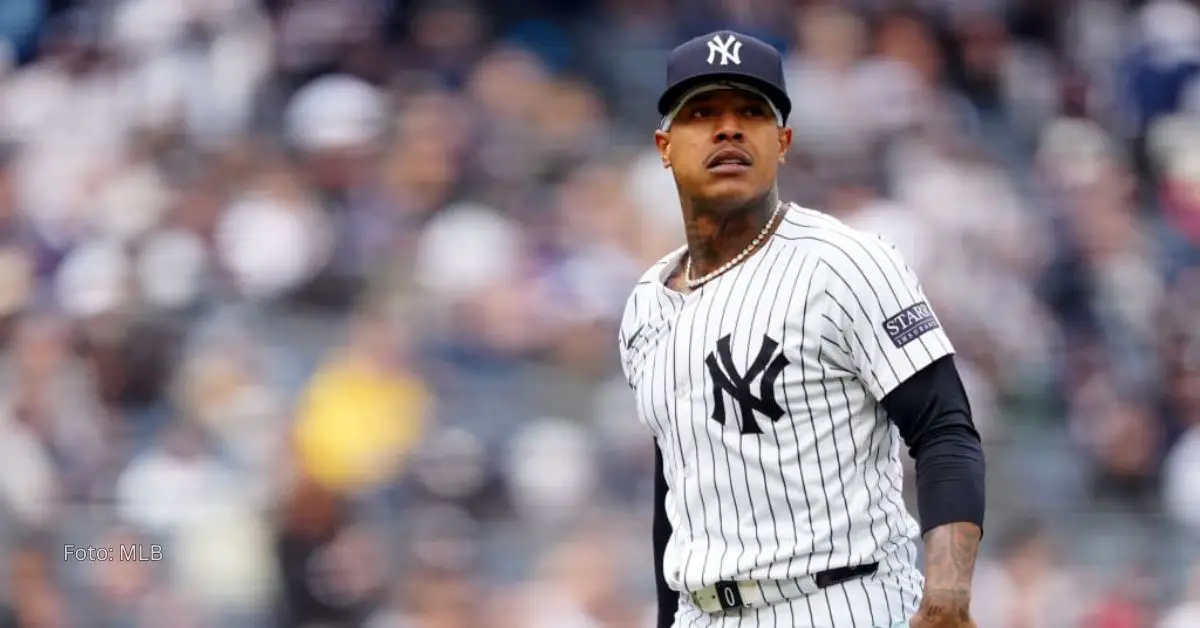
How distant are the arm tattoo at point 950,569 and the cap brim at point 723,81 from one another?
37.9 inches

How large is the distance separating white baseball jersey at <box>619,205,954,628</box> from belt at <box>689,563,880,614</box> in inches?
0.8

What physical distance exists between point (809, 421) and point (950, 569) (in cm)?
42

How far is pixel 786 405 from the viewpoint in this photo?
3.63m

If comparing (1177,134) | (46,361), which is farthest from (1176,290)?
(46,361)

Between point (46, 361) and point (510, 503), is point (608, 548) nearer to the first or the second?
point (510, 503)

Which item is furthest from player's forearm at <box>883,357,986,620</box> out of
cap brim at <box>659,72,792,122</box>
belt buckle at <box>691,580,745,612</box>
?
cap brim at <box>659,72,792,122</box>

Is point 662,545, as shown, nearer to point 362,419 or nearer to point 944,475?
point 944,475

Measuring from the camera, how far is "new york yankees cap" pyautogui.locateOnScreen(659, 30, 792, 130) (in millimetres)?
3740

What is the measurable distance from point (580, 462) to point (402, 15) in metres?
4.15

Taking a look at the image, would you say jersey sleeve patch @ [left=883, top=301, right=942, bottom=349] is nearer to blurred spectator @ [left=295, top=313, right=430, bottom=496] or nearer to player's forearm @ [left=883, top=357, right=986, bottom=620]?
player's forearm @ [left=883, top=357, right=986, bottom=620]

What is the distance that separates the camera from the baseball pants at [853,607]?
3605 mm

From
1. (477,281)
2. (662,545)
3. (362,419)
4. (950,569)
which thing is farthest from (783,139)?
(477,281)

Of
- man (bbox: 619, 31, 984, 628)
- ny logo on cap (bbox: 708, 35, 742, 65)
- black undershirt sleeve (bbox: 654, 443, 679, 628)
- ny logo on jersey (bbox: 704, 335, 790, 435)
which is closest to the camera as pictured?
man (bbox: 619, 31, 984, 628)

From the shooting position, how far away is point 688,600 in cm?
388
